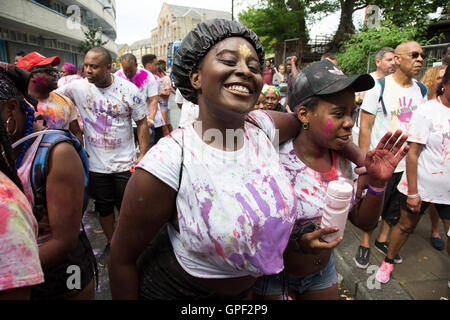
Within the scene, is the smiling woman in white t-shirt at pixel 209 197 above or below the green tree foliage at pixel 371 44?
below

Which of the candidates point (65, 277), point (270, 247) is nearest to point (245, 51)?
point (270, 247)

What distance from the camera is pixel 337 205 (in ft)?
4.46

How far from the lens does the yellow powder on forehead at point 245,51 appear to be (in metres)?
1.37

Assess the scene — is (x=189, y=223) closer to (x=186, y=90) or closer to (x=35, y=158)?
(x=186, y=90)

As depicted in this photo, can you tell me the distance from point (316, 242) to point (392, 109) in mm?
2485

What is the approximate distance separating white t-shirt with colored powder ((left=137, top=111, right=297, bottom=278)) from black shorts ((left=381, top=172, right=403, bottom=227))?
2.51m

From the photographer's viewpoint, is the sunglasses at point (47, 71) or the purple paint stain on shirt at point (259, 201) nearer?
the purple paint stain on shirt at point (259, 201)

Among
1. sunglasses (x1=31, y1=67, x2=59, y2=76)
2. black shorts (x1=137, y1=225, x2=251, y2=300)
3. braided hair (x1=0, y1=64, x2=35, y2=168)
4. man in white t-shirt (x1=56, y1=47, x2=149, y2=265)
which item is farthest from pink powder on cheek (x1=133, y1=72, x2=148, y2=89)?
black shorts (x1=137, y1=225, x2=251, y2=300)

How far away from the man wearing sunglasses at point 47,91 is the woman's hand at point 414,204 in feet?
11.8

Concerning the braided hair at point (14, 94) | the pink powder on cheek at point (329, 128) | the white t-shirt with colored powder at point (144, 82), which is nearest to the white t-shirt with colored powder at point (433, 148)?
the pink powder on cheek at point (329, 128)

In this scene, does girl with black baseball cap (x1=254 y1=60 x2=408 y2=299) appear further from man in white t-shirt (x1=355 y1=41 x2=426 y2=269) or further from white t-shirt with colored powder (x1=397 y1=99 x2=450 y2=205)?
man in white t-shirt (x1=355 y1=41 x2=426 y2=269)

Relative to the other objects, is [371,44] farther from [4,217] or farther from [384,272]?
[4,217]

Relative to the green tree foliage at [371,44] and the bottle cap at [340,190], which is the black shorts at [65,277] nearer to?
the bottle cap at [340,190]
